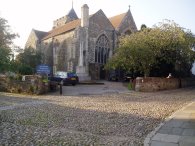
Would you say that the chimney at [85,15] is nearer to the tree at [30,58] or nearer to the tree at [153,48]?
the tree at [30,58]

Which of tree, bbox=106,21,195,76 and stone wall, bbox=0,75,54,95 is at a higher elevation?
tree, bbox=106,21,195,76

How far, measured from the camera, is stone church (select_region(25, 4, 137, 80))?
43688 millimetres

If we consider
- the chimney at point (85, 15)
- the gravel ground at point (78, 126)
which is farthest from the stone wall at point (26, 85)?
the chimney at point (85, 15)

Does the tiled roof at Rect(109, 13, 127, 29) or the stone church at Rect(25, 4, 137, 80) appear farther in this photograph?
the tiled roof at Rect(109, 13, 127, 29)

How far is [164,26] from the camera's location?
30.9m

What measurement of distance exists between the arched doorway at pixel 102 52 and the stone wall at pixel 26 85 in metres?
23.2

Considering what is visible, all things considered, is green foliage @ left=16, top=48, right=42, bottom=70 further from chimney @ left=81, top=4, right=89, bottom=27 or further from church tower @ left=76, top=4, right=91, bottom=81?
chimney @ left=81, top=4, right=89, bottom=27

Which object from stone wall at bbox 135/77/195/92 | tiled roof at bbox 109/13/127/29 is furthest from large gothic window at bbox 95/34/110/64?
stone wall at bbox 135/77/195/92

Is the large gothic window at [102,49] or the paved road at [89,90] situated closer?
the paved road at [89,90]

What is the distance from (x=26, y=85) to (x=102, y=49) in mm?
26153

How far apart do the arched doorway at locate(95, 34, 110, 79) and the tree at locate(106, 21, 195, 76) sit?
47.9 ft

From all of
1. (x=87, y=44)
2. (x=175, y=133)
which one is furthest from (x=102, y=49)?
(x=175, y=133)

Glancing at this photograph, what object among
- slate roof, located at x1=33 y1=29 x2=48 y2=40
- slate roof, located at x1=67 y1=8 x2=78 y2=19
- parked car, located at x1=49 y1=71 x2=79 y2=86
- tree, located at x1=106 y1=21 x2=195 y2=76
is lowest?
parked car, located at x1=49 y1=71 x2=79 y2=86

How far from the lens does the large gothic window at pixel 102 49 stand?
46.0 m
